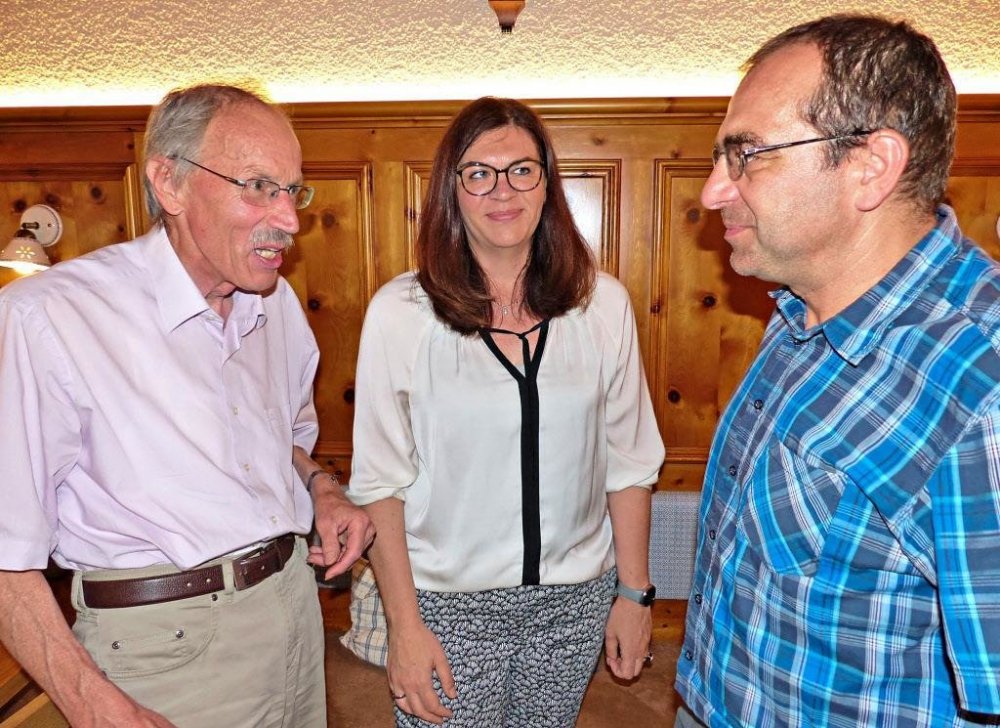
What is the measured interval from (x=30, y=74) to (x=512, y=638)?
308 cm

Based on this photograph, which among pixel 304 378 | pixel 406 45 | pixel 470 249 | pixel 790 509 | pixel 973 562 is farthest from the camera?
pixel 406 45

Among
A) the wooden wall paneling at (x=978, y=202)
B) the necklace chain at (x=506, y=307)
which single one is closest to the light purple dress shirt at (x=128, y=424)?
the necklace chain at (x=506, y=307)

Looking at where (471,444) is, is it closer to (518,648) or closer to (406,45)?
(518,648)

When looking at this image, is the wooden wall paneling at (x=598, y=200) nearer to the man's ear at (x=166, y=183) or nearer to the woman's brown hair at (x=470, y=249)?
the woman's brown hair at (x=470, y=249)

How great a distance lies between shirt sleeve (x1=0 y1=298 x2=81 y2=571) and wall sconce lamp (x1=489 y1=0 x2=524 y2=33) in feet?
7.36

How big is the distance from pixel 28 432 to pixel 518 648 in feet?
3.30

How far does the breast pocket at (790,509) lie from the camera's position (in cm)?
99

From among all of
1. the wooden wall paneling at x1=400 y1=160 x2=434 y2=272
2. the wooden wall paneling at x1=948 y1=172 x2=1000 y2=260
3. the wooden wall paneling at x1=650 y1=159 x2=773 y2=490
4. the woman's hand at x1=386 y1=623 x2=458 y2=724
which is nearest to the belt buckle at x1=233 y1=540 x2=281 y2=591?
the woman's hand at x1=386 y1=623 x2=458 y2=724

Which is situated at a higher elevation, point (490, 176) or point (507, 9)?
point (507, 9)

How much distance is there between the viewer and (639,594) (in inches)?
66.4

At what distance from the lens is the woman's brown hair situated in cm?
154

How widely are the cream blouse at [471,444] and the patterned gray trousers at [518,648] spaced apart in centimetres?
4

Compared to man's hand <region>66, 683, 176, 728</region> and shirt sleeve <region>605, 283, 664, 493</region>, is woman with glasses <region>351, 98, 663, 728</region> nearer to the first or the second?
shirt sleeve <region>605, 283, 664, 493</region>

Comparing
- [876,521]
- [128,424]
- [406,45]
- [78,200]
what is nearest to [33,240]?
[78,200]
